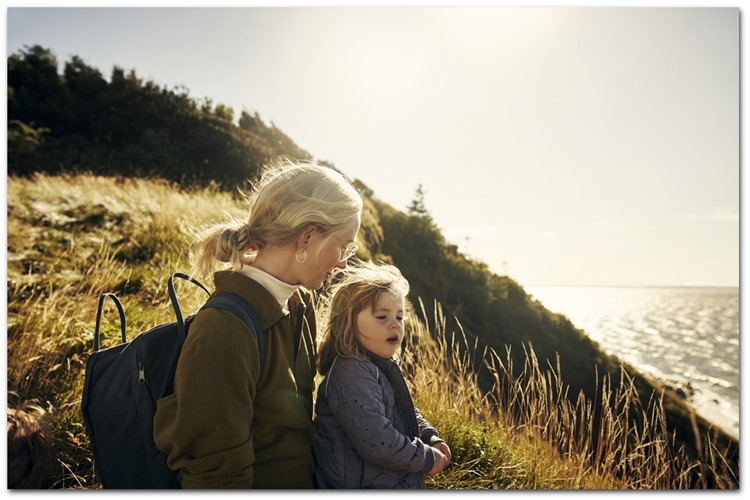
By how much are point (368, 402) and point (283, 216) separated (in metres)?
0.72

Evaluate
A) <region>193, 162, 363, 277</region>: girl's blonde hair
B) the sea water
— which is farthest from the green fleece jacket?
the sea water

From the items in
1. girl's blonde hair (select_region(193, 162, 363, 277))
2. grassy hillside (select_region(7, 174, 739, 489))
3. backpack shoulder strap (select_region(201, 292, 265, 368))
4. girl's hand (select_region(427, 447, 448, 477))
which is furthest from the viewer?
grassy hillside (select_region(7, 174, 739, 489))

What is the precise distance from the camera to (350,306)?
82.5 inches

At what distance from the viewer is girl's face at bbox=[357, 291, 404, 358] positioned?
2.04 meters

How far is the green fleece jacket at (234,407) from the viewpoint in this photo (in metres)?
1.45

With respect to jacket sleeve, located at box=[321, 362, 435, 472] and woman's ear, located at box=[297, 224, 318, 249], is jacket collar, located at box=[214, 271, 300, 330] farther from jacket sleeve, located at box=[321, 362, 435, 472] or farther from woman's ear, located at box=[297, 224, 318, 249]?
jacket sleeve, located at box=[321, 362, 435, 472]

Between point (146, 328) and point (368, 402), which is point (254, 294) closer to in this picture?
point (368, 402)

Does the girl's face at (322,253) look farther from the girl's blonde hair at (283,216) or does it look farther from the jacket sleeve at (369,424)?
the jacket sleeve at (369,424)

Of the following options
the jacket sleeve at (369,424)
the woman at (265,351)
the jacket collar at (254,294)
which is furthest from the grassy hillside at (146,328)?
the jacket collar at (254,294)

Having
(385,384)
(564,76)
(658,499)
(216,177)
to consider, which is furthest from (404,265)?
(385,384)

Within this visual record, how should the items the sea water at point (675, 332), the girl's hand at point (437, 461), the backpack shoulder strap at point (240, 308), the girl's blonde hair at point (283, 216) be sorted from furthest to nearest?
the sea water at point (675, 332)
the girl's hand at point (437, 461)
the girl's blonde hair at point (283, 216)
the backpack shoulder strap at point (240, 308)

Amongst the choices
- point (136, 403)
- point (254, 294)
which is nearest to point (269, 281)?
point (254, 294)

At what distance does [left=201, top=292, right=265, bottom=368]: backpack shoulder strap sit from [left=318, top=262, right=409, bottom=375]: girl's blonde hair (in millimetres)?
482

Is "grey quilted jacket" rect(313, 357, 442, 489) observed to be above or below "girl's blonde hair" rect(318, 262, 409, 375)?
below
